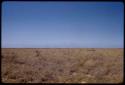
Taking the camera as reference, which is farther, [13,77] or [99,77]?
[99,77]

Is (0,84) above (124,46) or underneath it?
underneath

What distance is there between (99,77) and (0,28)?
555cm

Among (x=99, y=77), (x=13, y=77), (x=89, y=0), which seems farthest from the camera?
(x=99, y=77)

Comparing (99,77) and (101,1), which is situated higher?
(101,1)

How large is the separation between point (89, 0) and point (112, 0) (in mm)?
245

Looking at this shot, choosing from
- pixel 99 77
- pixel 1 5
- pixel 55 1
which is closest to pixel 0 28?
pixel 1 5

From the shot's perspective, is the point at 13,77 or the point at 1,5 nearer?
the point at 1,5

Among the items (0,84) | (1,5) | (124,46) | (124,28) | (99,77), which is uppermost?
(1,5)

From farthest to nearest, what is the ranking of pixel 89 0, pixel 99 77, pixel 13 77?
pixel 99 77
pixel 13 77
pixel 89 0

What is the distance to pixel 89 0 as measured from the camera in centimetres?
252

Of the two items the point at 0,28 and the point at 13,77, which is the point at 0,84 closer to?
the point at 0,28

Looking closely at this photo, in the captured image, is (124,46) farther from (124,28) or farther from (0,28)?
(0,28)

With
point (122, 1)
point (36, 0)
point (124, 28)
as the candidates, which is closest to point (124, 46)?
point (124, 28)

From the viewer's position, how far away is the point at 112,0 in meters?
2.53
